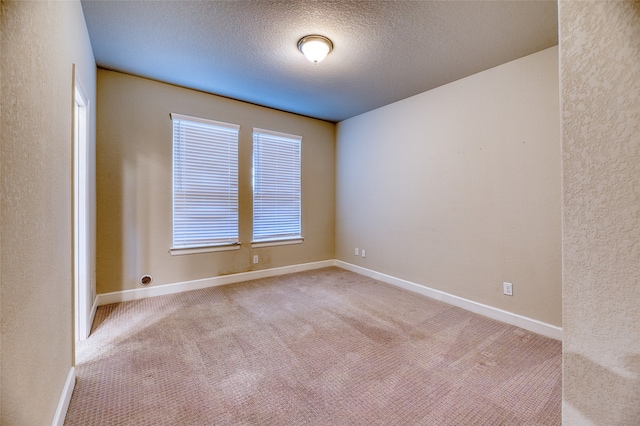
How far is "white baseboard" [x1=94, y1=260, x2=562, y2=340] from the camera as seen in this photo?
263 centimetres

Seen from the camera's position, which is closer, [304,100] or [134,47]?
[134,47]

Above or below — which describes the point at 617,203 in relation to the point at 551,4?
below

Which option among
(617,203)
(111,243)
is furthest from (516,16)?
(111,243)

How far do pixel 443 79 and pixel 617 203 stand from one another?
2.96m

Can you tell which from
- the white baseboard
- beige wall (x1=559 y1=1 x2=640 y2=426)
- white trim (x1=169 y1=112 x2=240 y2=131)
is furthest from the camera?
white trim (x1=169 y1=112 x2=240 y2=131)

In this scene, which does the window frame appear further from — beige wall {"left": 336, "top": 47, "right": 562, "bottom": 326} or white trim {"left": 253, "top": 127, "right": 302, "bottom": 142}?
beige wall {"left": 336, "top": 47, "right": 562, "bottom": 326}

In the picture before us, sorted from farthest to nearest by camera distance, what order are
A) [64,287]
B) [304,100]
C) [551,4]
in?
[304,100] < [551,4] < [64,287]

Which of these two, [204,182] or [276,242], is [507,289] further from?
[204,182]

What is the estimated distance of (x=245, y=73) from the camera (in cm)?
309

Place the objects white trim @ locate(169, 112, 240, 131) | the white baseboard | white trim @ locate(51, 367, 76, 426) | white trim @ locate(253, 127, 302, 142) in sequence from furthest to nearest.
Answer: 1. white trim @ locate(253, 127, 302, 142)
2. white trim @ locate(169, 112, 240, 131)
3. the white baseboard
4. white trim @ locate(51, 367, 76, 426)

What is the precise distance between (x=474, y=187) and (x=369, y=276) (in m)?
2.07

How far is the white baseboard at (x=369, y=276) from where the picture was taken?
2635 mm

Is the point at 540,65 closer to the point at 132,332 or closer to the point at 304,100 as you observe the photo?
the point at 304,100

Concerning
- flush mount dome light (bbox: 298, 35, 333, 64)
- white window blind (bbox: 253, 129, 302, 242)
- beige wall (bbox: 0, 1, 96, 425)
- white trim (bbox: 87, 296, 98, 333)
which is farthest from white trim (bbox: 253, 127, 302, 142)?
white trim (bbox: 87, 296, 98, 333)
